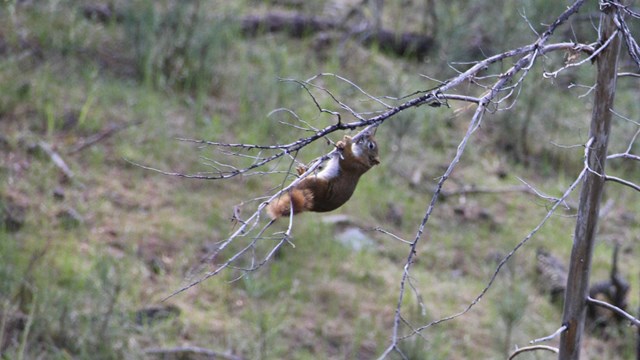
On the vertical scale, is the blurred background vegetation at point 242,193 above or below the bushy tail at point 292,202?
Answer: below

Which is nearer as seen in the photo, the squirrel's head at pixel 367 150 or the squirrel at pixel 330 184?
the squirrel at pixel 330 184

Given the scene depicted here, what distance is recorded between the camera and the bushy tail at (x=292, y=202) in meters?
2.54

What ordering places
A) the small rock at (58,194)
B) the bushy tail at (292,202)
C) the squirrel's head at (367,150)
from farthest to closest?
the small rock at (58,194) → the squirrel's head at (367,150) → the bushy tail at (292,202)

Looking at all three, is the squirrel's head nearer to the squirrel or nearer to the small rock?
the squirrel

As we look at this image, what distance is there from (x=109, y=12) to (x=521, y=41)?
137 inches

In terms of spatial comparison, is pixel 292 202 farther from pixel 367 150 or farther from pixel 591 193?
pixel 591 193

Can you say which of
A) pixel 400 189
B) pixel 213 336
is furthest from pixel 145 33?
pixel 213 336

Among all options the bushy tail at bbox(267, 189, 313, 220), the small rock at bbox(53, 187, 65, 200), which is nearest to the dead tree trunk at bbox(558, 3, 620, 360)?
the bushy tail at bbox(267, 189, 313, 220)

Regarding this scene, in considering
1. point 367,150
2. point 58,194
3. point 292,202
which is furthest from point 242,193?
point 292,202

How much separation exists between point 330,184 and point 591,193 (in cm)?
78

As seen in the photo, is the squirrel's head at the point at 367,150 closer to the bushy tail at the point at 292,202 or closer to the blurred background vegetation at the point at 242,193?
the bushy tail at the point at 292,202

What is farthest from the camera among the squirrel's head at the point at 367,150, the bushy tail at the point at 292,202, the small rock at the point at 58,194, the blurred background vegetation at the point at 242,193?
the small rock at the point at 58,194

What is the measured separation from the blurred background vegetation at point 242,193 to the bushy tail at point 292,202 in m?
2.02

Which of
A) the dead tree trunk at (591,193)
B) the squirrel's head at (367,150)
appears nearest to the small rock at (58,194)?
the squirrel's head at (367,150)
